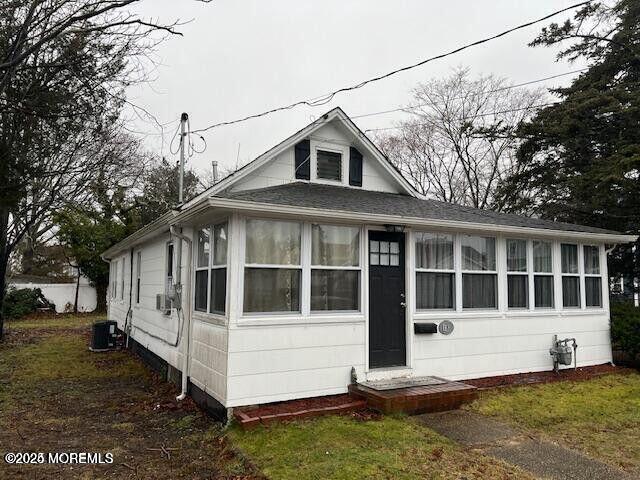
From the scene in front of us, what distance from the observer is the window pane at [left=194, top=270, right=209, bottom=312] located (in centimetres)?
679

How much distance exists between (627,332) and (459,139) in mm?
15261

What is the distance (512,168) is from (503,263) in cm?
1458

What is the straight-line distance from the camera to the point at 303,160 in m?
8.53

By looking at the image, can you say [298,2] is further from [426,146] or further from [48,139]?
[426,146]

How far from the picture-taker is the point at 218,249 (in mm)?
6418

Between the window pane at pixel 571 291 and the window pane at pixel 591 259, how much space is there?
1.35ft

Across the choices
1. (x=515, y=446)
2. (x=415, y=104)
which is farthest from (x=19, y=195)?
(x=415, y=104)

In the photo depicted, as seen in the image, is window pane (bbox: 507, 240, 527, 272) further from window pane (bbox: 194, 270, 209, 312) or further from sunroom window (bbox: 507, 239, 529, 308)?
window pane (bbox: 194, 270, 209, 312)

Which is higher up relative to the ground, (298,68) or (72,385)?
(298,68)

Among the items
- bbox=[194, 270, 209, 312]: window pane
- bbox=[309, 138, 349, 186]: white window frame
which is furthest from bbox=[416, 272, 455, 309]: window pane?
bbox=[194, 270, 209, 312]: window pane

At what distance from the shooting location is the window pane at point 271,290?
19.7 feet

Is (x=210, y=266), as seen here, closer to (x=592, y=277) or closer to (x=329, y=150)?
(x=329, y=150)

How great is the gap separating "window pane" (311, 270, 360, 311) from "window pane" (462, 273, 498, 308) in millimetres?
2091

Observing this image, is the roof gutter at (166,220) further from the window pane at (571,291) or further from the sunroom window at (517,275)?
the window pane at (571,291)
